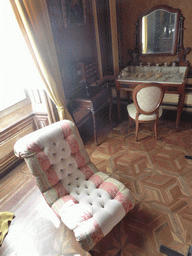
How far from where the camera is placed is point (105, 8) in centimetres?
233

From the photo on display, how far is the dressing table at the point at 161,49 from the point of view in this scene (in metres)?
2.08

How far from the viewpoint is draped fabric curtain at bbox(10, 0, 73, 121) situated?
1.40 m

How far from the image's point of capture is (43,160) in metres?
1.22

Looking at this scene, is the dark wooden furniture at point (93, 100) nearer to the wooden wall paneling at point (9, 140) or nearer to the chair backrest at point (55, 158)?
the wooden wall paneling at point (9, 140)

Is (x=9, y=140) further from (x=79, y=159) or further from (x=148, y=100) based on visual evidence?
(x=148, y=100)

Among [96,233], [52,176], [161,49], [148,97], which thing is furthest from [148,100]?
[96,233]

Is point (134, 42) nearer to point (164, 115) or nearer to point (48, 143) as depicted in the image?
point (164, 115)

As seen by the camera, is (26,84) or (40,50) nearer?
(40,50)

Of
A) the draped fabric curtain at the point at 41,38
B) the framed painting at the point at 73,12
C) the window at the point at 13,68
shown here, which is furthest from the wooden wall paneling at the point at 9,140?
the framed painting at the point at 73,12

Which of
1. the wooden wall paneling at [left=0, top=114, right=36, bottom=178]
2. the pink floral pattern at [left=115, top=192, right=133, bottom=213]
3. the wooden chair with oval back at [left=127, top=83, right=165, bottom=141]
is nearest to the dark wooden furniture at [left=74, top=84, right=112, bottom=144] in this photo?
the wooden chair with oval back at [left=127, top=83, right=165, bottom=141]

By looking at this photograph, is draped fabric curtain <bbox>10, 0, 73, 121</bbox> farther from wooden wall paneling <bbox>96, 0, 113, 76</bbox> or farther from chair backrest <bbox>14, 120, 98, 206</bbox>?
wooden wall paneling <bbox>96, 0, 113, 76</bbox>

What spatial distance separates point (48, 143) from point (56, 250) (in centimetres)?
64

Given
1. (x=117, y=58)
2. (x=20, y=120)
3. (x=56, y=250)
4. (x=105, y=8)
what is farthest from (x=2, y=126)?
(x=105, y=8)

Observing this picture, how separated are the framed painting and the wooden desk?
74 centimetres
